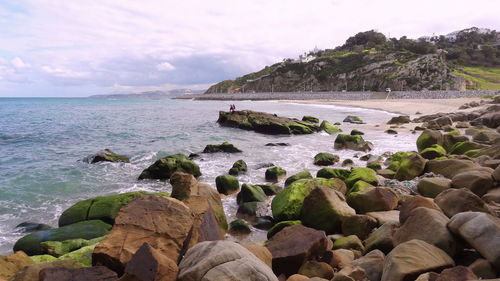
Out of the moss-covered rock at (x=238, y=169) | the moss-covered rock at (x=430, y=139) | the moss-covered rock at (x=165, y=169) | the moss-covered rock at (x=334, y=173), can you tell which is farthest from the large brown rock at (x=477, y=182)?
the moss-covered rock at (x=165, y=169)

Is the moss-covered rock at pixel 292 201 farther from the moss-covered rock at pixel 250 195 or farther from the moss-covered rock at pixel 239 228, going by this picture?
the moss-covered rock at pixel 250 195

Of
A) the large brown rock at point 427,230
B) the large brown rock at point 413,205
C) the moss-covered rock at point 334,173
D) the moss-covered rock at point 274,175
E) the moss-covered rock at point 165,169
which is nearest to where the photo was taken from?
the large brown rock at point 427,230

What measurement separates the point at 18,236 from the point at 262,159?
460 inches

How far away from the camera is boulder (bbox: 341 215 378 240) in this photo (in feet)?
24.4

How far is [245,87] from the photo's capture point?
173 metres

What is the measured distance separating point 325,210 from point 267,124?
2273cm

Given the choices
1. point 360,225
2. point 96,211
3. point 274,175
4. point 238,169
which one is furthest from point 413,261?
point 238,169

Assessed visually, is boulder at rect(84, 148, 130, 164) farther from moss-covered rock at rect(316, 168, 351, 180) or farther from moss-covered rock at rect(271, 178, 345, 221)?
moss-covered rock at rect(271, 178, 345, 221)

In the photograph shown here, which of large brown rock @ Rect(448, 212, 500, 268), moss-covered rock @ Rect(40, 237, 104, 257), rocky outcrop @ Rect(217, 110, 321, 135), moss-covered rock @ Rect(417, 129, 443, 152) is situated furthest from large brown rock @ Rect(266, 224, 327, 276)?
rocky outcrop @ Rect(217, 110, 321, 135)

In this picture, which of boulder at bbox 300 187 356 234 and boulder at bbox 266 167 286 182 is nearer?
boulder at bbox 300 187 356 234

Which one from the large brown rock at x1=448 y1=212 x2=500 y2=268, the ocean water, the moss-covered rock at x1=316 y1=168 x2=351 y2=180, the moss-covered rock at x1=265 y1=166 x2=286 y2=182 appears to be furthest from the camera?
the moss-covered rock at x1=265 y1=166 x2=286 y2=182

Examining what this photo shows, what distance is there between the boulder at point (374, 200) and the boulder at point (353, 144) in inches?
462

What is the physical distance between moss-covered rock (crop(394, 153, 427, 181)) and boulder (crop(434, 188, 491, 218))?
4577 millimetres

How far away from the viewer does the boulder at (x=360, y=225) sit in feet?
24.4
